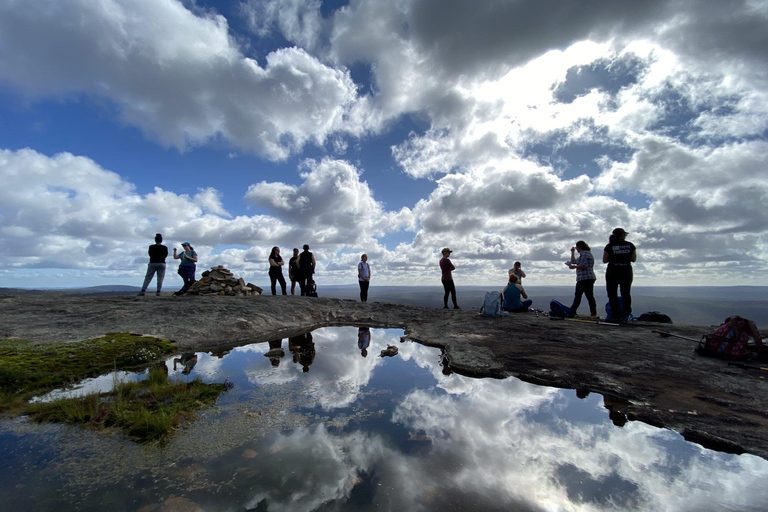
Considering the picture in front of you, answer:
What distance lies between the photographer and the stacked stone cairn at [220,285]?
711 inches

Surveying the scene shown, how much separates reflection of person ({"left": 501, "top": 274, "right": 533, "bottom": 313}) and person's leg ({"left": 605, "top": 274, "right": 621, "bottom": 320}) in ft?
9.35

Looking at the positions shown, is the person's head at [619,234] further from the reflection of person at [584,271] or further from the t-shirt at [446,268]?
the t-shirt at [446,268]

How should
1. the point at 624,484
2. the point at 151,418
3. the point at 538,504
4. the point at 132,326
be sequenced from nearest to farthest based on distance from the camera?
the point at 538,504 < the point at 624,484 < the point at 151,418 < the point at 132,326

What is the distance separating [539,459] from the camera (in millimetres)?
3512

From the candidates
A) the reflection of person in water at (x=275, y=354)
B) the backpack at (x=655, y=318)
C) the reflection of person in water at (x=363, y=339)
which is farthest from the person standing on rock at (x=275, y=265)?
the backpack at (x=655, y=318)

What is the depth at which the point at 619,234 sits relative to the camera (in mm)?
10531

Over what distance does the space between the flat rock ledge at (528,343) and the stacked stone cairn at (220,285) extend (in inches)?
207

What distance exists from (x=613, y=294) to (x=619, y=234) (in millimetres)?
2159

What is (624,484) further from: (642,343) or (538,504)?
(642,343)

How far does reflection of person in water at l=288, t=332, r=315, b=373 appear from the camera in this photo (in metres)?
7.48

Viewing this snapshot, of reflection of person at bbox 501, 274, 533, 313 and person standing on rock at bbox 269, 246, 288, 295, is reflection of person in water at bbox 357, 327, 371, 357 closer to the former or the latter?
reflection of person at bbox 501, 274, 533, 313

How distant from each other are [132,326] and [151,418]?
6.75 m

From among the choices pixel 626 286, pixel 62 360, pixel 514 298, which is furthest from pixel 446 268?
pixel 62 360

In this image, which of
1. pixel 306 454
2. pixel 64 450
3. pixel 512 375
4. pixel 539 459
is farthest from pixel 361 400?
pixel 64 450
